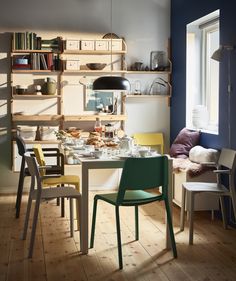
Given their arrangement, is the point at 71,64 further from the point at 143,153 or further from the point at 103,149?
the point at 143,153

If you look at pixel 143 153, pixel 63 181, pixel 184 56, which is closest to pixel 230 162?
pixel 143 153

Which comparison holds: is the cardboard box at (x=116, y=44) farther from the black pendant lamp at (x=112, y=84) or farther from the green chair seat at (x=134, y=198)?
the green chair seat at (x=134, y=198)

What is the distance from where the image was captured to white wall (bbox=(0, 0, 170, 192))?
6387mm

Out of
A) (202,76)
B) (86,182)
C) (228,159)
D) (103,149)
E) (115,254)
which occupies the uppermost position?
(202,76)

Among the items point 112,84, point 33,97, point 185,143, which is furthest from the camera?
point 33,97

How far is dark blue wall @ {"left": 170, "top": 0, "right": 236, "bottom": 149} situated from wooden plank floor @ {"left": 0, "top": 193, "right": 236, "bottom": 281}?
0.96 metres

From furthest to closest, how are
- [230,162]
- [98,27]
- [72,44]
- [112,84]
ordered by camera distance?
1. [98,27]
2. [72,44]
3. [112,84]
4. [230,162]

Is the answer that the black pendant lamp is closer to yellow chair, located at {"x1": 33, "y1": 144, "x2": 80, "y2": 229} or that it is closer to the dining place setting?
Answer: the dining place setting

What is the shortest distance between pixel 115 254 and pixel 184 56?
10.6 feet

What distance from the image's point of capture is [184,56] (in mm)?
6289

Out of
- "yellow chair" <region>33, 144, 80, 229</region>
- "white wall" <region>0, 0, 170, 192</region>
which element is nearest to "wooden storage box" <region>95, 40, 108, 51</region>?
"white wall" <region>0, 0, 170, 192</region>

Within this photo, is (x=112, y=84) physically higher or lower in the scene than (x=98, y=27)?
lower

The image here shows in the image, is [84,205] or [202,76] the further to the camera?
[202,76]

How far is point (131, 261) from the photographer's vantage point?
3676 millimetres
